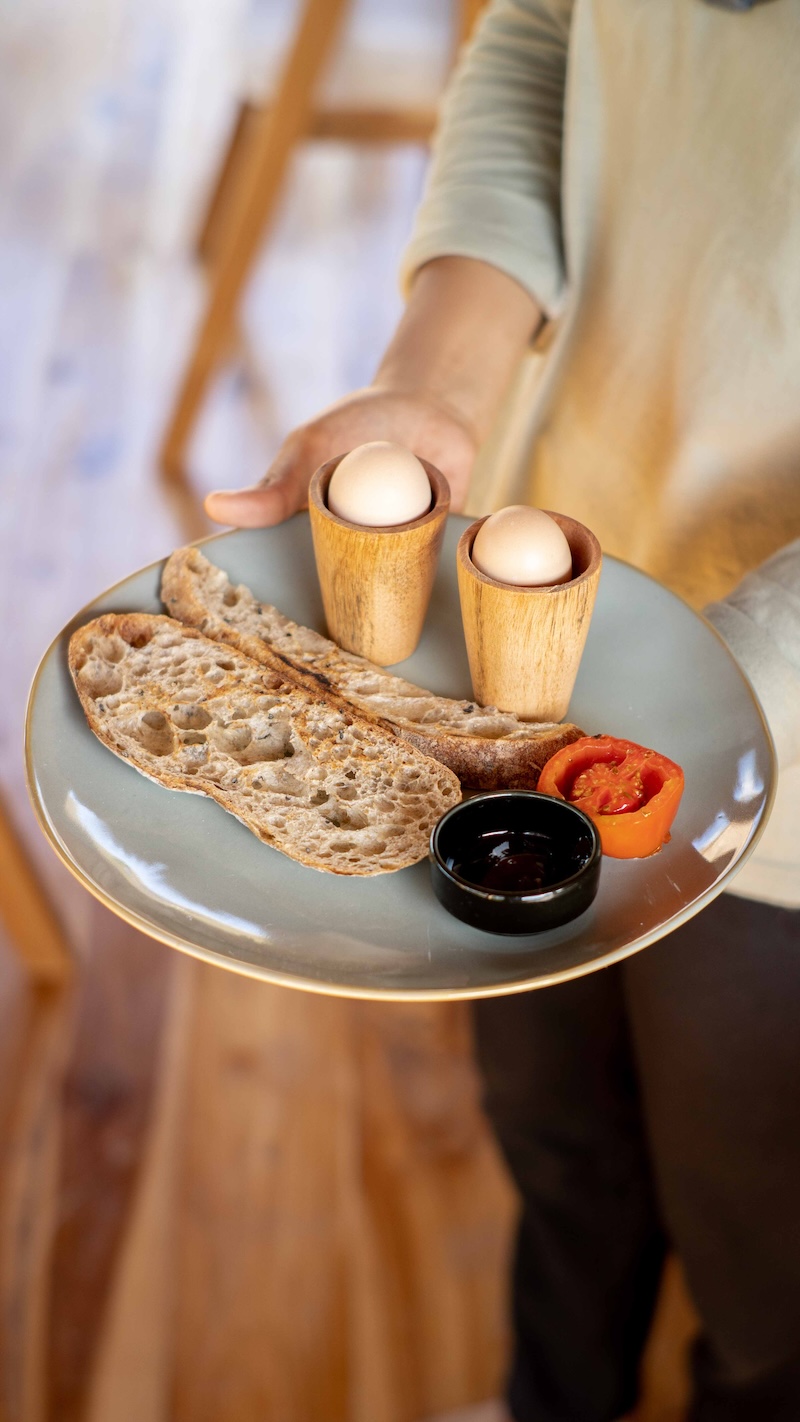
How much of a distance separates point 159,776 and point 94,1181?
2.77 feet

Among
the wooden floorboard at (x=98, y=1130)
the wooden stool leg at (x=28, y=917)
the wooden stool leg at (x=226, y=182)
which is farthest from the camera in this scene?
the wooden stool leg at (x=226, y=182)

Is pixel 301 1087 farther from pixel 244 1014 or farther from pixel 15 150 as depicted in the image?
pixel 15 150

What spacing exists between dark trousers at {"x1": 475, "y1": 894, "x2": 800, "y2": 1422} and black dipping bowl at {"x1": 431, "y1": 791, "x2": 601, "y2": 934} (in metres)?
0.22

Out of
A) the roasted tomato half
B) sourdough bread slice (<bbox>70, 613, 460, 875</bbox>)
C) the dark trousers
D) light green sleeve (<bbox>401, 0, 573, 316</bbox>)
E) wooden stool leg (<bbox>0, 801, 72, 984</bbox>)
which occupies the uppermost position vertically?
light green sleeve (<bbox>401, 0, 573, 316</bbox>)

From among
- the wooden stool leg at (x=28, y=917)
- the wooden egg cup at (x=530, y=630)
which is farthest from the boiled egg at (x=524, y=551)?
the wooden stool leg at (x=28, y=917)

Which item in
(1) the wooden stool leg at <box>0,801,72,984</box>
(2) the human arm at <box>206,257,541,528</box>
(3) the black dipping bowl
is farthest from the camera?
(1) the wooden stool leg at <box>0,801,72,984</box>

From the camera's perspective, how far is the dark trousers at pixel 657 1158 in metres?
0.76

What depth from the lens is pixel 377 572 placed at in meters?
0.64

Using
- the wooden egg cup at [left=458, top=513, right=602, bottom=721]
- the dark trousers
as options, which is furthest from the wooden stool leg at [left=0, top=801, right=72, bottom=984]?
the wooden egg cup at [left=458, top=513, right=602, bottom=721]

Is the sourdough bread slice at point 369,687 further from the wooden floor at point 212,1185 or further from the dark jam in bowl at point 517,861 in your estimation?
the wooden floor at point 212,1185

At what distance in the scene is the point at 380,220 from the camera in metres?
2.77

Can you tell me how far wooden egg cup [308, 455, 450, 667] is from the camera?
0.64 meters

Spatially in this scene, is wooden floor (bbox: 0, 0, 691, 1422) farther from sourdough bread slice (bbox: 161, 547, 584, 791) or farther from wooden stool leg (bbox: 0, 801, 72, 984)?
sourdough bread slice (bbox: 161, 547, 584, 791)

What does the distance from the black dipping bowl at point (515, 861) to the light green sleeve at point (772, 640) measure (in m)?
0.14
